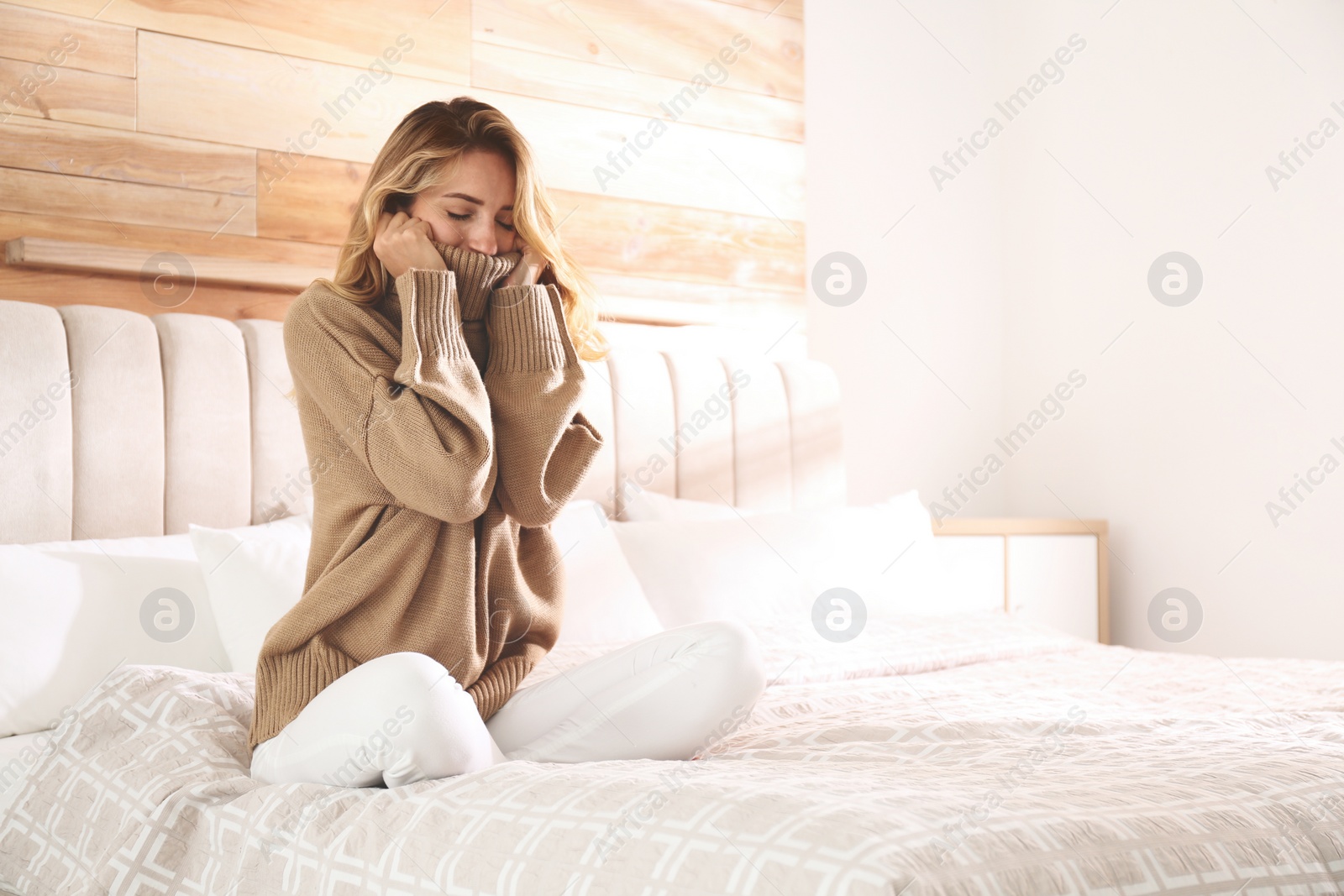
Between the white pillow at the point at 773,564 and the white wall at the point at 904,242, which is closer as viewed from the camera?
the white pillow at the point at 773,564

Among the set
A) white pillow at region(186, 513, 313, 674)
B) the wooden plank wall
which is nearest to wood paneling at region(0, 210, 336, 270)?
the wooden plank wall

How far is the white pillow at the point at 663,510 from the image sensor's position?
7.93 ft

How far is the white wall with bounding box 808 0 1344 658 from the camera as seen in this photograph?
279cm

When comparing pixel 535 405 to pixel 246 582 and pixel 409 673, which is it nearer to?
A: pixel 409 673

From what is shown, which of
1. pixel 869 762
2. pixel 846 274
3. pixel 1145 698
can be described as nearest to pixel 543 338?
pixel 869 762

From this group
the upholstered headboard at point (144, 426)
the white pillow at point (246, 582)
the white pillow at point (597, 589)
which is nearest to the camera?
the white pillow at point (246, 582)

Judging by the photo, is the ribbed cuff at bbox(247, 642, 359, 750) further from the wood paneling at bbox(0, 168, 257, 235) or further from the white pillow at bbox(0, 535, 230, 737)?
the wood paneling at bbox(0, 168, 257, 235)

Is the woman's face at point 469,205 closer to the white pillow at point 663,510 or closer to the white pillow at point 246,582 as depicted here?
the white pillow at point 246,582

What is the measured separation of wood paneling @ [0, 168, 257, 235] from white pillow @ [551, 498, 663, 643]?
912mm

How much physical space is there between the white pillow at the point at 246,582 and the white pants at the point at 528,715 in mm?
520

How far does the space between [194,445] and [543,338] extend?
87cm

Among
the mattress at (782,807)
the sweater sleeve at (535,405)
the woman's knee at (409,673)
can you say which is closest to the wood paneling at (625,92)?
the sweater sleeve at (535,405)

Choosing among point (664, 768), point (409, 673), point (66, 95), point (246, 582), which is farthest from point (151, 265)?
point (664, 768)

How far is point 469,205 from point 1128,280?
91.7 inches
